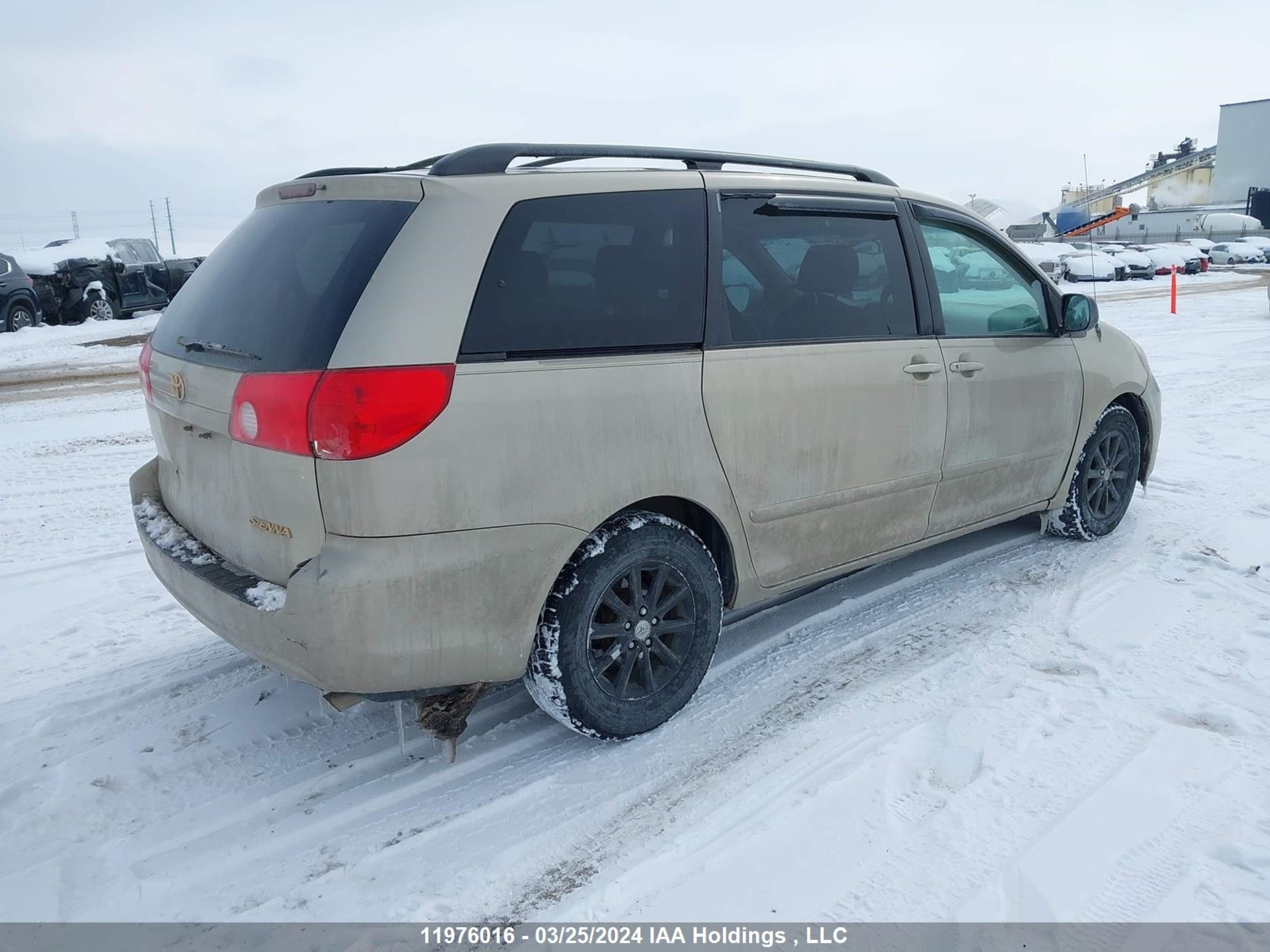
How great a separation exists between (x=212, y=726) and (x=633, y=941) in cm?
186

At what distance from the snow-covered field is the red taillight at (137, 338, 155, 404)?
1.14 m

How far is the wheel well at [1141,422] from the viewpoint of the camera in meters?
5.28

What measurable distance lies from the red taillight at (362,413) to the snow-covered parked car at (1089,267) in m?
28.2

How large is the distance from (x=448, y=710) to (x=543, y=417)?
97 cm

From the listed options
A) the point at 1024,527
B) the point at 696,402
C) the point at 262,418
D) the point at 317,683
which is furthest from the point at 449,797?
the point at 1024,527

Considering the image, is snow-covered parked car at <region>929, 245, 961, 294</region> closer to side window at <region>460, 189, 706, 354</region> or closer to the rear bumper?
side window at <region>460, 189, 706, 354</region>

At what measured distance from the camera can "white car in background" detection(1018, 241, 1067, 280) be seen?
26.4 m

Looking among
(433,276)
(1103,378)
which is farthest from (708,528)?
(1103,378)

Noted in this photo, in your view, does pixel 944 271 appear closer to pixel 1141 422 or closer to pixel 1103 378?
pixel 1103 378

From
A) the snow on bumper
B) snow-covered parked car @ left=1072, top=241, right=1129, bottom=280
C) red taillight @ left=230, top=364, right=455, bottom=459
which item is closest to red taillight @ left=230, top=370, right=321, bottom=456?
red taillight @ left=230, top=364, right=455, bottom=459

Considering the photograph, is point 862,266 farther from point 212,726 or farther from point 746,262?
point 212,726

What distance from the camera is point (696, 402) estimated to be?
3.23 meters

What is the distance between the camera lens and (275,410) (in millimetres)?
2697

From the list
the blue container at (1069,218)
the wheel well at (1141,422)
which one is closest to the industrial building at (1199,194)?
the blue container at (1069,218)
